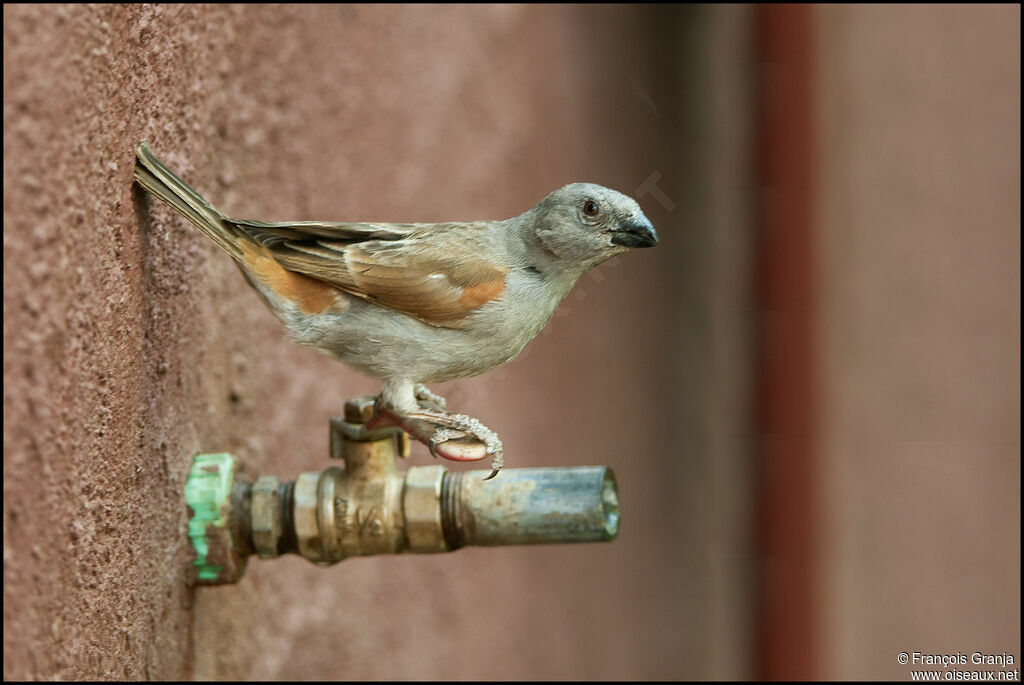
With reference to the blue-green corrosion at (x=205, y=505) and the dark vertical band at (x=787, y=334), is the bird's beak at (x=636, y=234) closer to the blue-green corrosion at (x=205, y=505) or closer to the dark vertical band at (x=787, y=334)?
the blue-green corrosion at (x=205, y=505)

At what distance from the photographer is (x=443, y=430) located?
1.44 meters

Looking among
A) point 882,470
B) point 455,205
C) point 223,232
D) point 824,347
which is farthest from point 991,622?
point 223,232

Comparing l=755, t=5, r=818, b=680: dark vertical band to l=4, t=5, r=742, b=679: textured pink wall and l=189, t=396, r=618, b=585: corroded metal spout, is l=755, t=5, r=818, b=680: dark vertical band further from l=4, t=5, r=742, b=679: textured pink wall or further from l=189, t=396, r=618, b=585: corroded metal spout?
l=189, t=396, r=618, b=585: corroded metal spout

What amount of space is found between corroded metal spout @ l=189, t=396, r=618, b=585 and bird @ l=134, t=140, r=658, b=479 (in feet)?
0.16

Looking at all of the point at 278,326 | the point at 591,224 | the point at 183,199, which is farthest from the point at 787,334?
the point at 183,199

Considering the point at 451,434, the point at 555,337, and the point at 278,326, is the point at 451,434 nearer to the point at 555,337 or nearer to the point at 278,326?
the point at 278,326

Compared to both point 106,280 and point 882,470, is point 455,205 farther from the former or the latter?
point 882,470

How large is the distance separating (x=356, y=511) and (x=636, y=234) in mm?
524

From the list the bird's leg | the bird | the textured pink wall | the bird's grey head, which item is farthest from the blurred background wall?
the bird's grey head

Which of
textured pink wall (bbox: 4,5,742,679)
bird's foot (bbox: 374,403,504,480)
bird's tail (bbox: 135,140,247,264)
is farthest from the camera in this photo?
bird's foot (bbox: 374,403,504,480)

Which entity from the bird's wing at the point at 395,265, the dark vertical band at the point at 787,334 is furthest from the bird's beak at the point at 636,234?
the dark vertical band at the point at 787,334

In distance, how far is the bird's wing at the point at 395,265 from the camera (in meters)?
1.49

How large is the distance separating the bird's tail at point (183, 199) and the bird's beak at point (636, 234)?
49 cm

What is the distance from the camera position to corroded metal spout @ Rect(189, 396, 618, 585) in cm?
150
